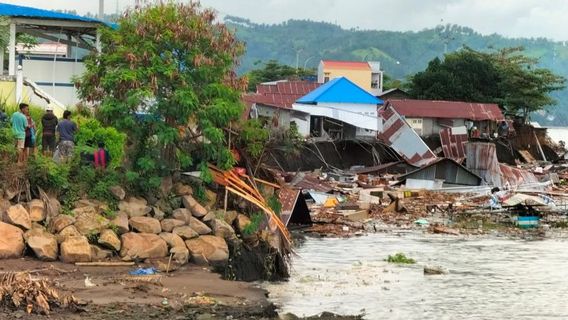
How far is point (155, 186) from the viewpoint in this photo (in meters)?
19.7

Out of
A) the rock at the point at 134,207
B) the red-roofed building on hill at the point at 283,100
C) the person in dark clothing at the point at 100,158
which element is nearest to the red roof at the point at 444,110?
the red-roofed building on hill at the point at 283,100

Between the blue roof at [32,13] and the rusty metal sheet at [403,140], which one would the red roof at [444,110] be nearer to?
the rusty metal sheet at [403,140]

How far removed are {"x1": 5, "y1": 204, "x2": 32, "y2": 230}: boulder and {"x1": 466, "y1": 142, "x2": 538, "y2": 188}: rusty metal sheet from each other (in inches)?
1244

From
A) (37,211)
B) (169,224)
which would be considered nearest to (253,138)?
(169,224)

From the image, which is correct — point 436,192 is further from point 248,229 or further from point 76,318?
point 76,318

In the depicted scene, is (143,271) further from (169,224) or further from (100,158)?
(100,158)

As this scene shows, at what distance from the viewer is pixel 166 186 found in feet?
65.9

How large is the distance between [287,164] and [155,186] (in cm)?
3193

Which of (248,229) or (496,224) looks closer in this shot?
(248,229)

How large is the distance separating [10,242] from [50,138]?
4.15 meters

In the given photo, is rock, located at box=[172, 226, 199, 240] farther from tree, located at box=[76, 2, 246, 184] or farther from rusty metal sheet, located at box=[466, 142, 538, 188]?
rusty metal sheet, located at box=[466, 142, 538, 188]

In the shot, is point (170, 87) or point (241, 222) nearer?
point (170, 87)

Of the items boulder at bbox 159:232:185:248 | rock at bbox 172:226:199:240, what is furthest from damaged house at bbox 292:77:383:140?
boulder at bbox 159:232:185:248

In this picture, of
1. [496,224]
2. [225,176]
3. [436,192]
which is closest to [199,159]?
[225,176]
